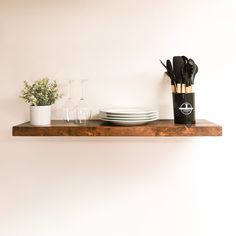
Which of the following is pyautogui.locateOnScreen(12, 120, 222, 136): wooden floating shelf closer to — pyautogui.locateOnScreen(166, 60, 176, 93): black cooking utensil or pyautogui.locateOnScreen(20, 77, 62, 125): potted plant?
pyautogui.locateOnScreen(20, 77, 62, 125): potted plant

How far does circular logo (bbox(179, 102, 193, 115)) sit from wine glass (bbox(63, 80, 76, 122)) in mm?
472

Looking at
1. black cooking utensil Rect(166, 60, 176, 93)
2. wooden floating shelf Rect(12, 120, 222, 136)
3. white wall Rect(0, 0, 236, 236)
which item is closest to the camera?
Result: wooden floating shelf Rect(12, 120, 222, 136)

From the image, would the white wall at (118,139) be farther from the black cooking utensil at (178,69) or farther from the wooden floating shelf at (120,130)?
the wooden floating shelf at (120,130)

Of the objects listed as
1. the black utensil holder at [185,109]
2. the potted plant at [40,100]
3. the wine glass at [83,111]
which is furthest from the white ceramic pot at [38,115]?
the black utensil holder at [185,109]

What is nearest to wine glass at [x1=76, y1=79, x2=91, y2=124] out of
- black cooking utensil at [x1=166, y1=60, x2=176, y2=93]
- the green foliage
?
the green foliage

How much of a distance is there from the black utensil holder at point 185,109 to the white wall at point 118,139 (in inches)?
6.4

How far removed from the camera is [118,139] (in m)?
1.21

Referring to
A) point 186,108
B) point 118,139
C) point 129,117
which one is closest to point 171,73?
point 186,108

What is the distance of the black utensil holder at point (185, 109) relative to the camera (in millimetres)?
1016

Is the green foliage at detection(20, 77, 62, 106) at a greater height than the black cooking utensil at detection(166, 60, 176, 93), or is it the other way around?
the black cooking utensil at detection(166, 60, 176, 93)

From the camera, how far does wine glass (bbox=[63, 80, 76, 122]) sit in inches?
46.8

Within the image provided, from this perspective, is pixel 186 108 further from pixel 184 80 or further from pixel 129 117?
pixel 129 117

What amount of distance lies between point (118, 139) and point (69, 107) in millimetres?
265

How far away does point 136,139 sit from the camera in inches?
47.3
